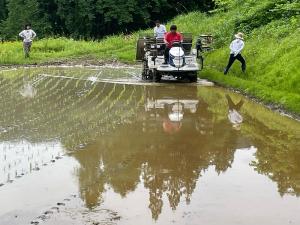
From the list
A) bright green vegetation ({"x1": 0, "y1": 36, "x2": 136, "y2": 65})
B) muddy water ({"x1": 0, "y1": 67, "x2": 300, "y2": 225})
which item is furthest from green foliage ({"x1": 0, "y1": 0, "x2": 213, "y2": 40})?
muddy water ({"x1": 0, "y1": 67, "x2": 300, "y2": 225})

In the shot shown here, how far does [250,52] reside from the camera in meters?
19.8

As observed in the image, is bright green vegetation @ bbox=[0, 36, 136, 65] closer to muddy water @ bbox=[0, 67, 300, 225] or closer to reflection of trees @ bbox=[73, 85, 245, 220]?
muddy water @ bbox=[0, 67, 300, 225]

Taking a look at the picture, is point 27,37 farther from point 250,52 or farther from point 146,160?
point 146,160

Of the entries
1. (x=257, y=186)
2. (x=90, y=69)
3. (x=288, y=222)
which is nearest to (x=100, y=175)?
(x=257, y=186)

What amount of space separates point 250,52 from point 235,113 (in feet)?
22.2

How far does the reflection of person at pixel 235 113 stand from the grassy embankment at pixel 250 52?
851 mm

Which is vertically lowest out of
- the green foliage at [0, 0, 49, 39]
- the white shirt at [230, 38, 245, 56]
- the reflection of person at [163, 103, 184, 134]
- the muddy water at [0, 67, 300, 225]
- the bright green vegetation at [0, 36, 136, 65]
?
the muddy water at [0, 67, 300, 225]

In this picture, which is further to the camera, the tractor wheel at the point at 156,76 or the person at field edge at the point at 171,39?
the tractor wheel at the point at 156,76

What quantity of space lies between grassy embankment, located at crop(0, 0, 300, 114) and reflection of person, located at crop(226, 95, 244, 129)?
85cm

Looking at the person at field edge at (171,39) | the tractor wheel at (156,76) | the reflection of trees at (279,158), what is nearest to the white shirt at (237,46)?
the person at field edge at (171,39)

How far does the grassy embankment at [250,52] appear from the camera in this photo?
1594cm

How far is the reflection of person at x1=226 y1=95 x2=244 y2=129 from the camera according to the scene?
40.7ft

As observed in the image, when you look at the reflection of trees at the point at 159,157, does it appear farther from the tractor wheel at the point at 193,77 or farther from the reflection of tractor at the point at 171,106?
the tractor wheel at the point at 193,77

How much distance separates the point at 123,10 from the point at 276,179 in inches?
1728
